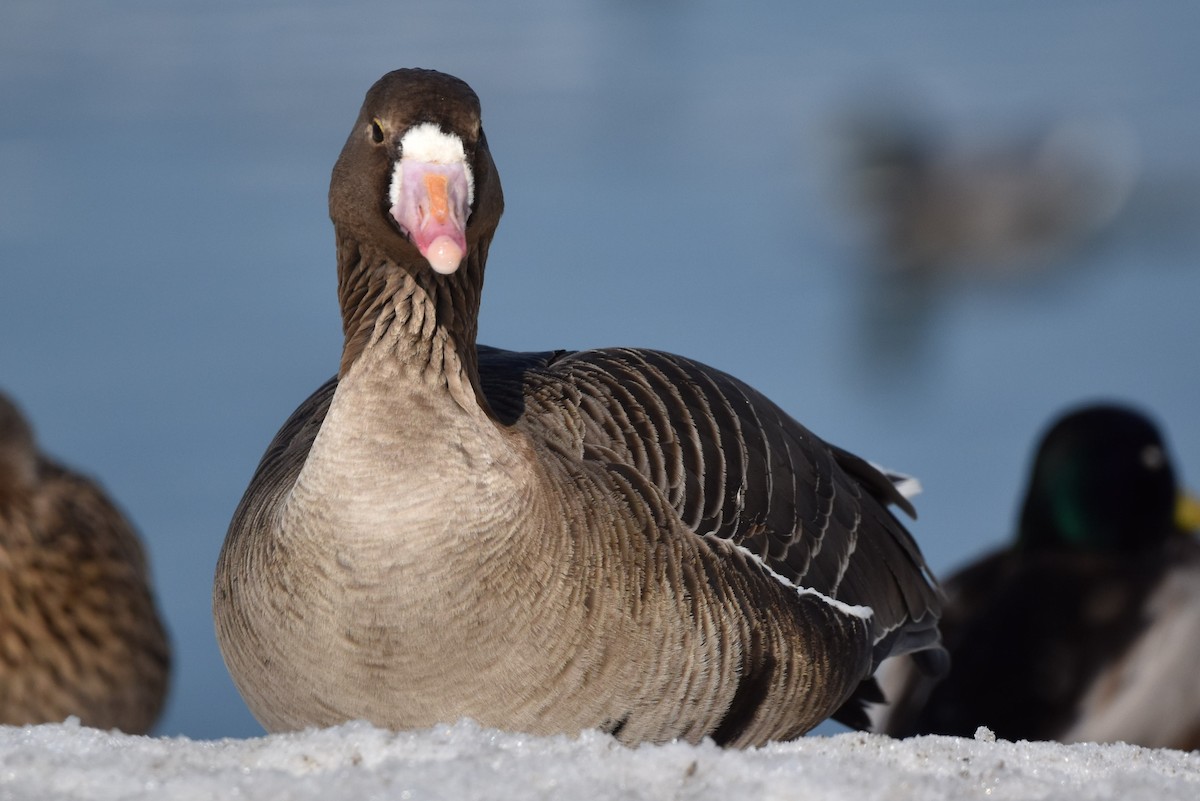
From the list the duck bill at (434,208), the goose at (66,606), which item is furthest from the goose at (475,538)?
the goose at (66,606)

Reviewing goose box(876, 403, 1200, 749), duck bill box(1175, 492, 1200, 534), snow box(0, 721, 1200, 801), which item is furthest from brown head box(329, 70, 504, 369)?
duck bill box(1175, 492, 1200, 534)

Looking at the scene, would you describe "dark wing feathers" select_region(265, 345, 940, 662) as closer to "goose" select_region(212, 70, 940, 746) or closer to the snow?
"goose" select_region(212, 70, 940, 746)

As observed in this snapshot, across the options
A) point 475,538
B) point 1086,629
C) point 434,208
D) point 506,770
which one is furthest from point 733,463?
point 1086,629

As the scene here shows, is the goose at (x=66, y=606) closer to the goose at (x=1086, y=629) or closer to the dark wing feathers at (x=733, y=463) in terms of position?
the dark wing feathers at (x=733, y=463)

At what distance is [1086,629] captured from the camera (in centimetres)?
634

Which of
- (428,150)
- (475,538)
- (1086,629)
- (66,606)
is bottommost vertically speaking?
(1086,629)

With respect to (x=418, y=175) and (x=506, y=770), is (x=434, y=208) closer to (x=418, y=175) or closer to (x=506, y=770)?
(x=418, y=175)

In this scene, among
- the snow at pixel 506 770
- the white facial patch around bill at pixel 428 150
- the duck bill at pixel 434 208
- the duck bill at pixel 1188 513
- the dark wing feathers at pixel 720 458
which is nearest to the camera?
the snow at pixel 506 770

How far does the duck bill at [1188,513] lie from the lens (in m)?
7.63

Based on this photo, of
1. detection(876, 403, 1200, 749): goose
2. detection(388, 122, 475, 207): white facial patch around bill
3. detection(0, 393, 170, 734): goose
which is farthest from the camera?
detection(876, 403, 1200, 749): goose

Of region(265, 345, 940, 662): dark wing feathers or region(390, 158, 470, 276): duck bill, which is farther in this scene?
region(265, 345, 940, 662): dark wing feathers

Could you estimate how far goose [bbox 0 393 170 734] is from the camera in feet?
16.9

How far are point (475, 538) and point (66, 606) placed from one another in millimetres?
2587

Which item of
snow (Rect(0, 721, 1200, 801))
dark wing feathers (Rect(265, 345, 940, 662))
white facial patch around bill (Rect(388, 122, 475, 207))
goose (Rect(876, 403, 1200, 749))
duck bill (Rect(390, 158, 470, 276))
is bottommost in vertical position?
goose (Rect(876, 403, 1200, 749))
